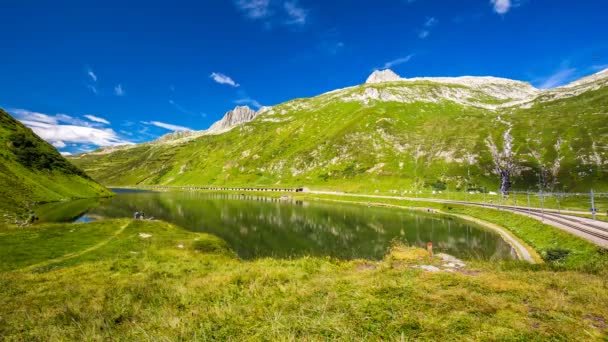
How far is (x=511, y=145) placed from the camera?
490 feet

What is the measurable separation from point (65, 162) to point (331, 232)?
149 m

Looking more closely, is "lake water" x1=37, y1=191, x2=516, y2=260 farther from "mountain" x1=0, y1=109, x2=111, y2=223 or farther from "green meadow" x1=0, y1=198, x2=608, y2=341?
"green meadow" x1=0, y1=198, x2=608, y2=341

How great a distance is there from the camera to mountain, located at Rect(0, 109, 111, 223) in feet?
231

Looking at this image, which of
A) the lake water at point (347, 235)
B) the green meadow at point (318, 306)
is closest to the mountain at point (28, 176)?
the lake water at point (347, 235)

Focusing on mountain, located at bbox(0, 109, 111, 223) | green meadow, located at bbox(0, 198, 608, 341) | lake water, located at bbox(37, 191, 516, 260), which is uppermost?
mountain, located at bbox(0, 109, 111, 223)

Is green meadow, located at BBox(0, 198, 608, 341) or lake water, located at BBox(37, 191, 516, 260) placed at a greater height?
green meadow, located at BBox(0, 198, 608, 341)

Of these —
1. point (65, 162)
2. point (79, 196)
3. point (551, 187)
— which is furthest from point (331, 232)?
point (65, 162)

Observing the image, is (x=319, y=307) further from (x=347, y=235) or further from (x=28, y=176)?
(x=28, y=176)

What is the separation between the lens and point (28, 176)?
100500mm

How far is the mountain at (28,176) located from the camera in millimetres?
70488

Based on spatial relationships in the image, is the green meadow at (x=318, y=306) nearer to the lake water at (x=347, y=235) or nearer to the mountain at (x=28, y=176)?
the lake water at (x=347, y=235)

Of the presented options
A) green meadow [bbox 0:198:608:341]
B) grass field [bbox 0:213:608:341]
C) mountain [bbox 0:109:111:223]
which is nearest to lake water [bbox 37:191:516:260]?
Answer: mountain [bbox 0:109:111:223]

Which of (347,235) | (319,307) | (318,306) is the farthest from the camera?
(347,235)

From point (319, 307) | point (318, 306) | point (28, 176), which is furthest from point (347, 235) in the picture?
point (28, 176)
